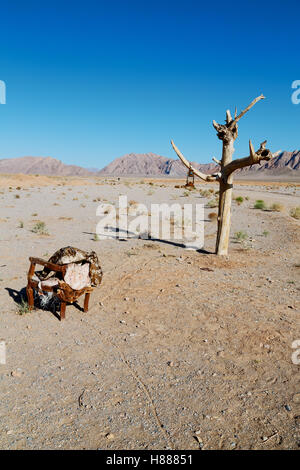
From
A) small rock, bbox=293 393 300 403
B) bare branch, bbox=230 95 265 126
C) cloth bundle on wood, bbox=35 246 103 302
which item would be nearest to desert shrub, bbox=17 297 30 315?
cloth bundle on wood, bbox=35 246 103 302

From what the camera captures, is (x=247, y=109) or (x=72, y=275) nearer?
(x=72, y=275)

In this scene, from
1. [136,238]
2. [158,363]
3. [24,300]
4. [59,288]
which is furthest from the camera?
[136,238]

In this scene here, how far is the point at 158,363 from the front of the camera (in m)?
4.66

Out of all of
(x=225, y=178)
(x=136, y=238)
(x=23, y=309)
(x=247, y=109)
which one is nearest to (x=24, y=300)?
(x=23, y=309)

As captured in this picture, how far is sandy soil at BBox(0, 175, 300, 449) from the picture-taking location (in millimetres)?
3471

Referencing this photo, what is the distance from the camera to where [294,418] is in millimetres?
3645

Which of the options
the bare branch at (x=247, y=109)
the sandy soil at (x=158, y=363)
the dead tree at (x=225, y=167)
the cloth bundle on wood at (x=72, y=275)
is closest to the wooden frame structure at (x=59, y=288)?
the cloth bundle on wood at (x=72, y=275)

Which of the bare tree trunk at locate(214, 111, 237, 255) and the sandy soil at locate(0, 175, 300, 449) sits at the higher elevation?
the bare tree trunk at locate(214, 111, 237, 255)

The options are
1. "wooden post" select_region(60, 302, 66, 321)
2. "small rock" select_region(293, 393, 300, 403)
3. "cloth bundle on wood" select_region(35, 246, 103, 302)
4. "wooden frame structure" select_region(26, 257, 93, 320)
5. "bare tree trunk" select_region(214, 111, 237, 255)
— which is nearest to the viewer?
"small rock" select_region(293, 393, 300, 403)

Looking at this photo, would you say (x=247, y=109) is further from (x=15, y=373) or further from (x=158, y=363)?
(x=15, y=373)

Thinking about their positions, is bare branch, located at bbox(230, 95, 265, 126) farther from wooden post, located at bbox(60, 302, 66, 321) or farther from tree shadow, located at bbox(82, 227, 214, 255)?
wooden post, located at bbox(60, 302, 66, 321)
